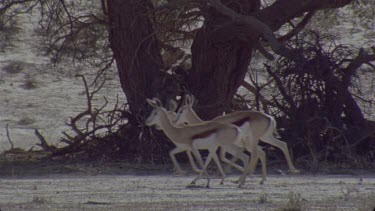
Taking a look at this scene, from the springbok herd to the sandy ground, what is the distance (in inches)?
14.1

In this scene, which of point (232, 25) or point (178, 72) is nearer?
point (232, 25)

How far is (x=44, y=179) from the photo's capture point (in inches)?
675

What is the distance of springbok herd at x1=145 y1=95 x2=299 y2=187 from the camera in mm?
15219

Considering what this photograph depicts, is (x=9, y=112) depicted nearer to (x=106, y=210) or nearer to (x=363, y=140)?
(x=363, y=140)

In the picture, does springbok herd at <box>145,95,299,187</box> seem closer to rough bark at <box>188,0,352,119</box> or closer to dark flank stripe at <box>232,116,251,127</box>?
dark flank stripe at <box>232,116,251,127</box>

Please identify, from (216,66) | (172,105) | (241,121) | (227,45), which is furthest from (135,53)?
(241,121)

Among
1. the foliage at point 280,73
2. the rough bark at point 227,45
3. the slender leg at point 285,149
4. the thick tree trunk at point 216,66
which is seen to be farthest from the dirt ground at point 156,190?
the rough bark at point 227,45

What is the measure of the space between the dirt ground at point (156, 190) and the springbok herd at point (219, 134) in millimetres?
344

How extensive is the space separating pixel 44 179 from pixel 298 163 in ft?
16.7

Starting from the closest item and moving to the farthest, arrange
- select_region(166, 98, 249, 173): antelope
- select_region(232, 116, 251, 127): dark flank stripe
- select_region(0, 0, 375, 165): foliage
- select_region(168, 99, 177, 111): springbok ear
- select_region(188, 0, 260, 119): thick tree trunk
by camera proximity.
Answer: select_region(166, 98, 249, 173): antelope → select_region(232, 116, 251, 127): dark flank stripe → select_region(168, 99, 177, 111): springbok ear → select_region(0, 0, 375, 165): foliage → select_region(188, 0, 260, 119): thick tree trunk

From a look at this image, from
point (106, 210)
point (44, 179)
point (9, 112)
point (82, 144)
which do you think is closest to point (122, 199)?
point (106, 210)

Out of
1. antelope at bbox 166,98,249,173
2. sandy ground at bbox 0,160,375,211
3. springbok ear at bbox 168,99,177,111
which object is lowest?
sandy ground at bbox 0,160,375,211

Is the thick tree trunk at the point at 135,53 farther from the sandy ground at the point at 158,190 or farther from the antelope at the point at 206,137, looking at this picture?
the antelope at the point at 206,137

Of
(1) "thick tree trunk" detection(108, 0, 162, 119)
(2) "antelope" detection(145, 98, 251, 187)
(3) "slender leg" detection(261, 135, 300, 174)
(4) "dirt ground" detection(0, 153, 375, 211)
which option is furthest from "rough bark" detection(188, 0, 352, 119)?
(2) "antelope" detection(145, 98, 251, 187)
